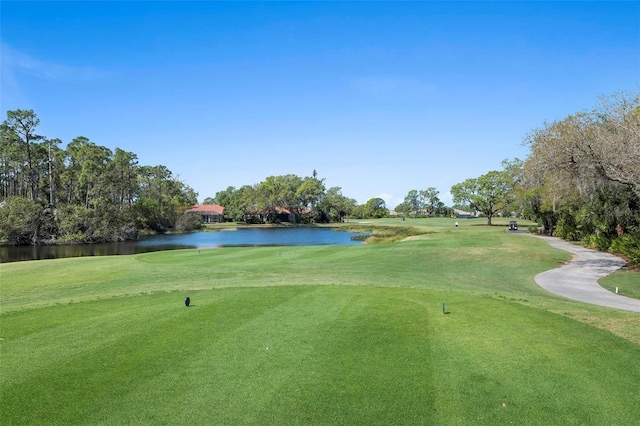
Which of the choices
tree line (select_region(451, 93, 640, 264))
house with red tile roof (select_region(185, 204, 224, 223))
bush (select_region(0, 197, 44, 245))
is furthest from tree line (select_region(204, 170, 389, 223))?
tree line (select_region(451, 93, 640, 264))

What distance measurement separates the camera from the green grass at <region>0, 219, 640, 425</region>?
536 cm

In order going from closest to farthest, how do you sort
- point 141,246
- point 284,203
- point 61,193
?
point 141,246 < point 61,193 < point 284,203

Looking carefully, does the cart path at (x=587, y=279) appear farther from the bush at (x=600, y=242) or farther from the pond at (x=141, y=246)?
the pond at (x=141, y=246)

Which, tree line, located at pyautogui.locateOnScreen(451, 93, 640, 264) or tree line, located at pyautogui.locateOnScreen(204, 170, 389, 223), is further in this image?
tree line, located at pyautogui.locateOnScreen(204, 170, 389, 223)

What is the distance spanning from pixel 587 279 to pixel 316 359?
57.3 ft

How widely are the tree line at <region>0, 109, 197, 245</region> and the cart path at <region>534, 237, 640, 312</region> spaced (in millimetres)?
63912

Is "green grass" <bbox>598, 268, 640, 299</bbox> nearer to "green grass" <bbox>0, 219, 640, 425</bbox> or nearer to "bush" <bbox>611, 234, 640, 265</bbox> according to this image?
Answer: "bush" <bbox>611, 234, 640, 265</bbox>

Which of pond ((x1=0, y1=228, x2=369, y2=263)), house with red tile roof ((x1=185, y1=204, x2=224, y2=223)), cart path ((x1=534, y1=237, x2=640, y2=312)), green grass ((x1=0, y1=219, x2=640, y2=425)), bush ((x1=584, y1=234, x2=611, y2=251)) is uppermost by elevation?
house with red tile roof ((x1=185, y1=204, x2=224, y2=223))

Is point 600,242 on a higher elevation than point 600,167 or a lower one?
lower

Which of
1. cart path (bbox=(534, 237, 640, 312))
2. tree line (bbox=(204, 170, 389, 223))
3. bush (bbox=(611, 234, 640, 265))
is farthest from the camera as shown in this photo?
tree line (bbox=(204, 170, 389, 223))

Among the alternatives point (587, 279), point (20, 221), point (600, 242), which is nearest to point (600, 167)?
point (587, 279)

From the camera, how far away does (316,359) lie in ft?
22.7

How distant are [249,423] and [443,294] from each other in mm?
9288

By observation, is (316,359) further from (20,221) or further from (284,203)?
(284,203)
